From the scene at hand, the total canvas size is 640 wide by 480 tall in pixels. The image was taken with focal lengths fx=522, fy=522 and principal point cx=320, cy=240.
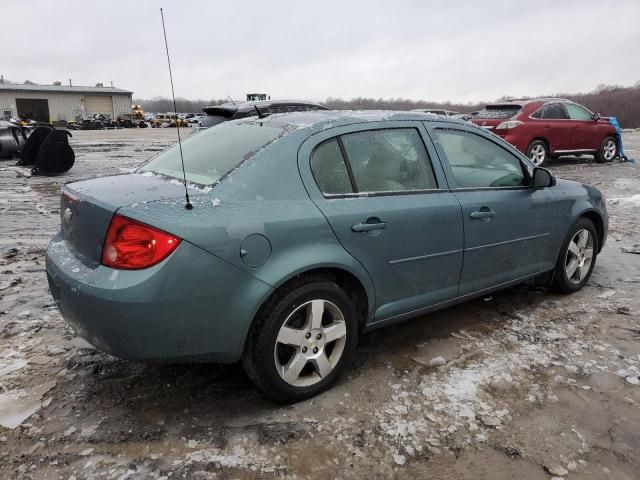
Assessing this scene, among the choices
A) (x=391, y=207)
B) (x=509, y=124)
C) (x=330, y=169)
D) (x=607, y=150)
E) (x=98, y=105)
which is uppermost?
(x=98, y=105)

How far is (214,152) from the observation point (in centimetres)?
308

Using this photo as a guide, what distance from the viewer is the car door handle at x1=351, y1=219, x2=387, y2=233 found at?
9.35 feet

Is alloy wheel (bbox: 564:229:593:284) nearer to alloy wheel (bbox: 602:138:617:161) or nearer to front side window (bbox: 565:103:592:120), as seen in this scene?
front side window (bbox: 565:103:592:120)

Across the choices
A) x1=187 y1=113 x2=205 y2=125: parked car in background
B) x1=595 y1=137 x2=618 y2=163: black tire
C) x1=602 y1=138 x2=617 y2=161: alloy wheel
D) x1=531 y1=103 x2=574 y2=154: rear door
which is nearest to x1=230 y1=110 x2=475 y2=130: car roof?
x1=187 y1=113 x2=205 y2=125: parked car in background

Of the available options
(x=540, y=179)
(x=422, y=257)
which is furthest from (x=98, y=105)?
(x=422, y=257)

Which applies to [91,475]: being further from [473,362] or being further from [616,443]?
[616,443]

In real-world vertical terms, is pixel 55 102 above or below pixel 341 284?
above

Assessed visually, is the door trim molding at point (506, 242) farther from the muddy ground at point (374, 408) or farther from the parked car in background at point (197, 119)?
the parked car in background at point (197, 119)

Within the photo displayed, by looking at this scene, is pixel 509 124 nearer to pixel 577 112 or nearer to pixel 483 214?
pixel 577 112

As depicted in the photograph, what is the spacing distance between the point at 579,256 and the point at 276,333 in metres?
3.07

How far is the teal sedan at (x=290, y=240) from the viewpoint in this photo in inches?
93.7

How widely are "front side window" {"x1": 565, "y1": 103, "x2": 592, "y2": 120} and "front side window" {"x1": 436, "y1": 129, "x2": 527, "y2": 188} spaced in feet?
33.7

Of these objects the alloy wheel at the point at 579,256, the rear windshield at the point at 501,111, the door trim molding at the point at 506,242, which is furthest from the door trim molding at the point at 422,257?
the rear windshield at the point at 501,111

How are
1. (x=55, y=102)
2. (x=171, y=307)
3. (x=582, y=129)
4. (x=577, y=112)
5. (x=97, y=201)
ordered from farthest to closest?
(x=55, y=102)
(x=582, y=129)
(x=577, y=112)
(x=97, y=201)
(x=171, y=307)
